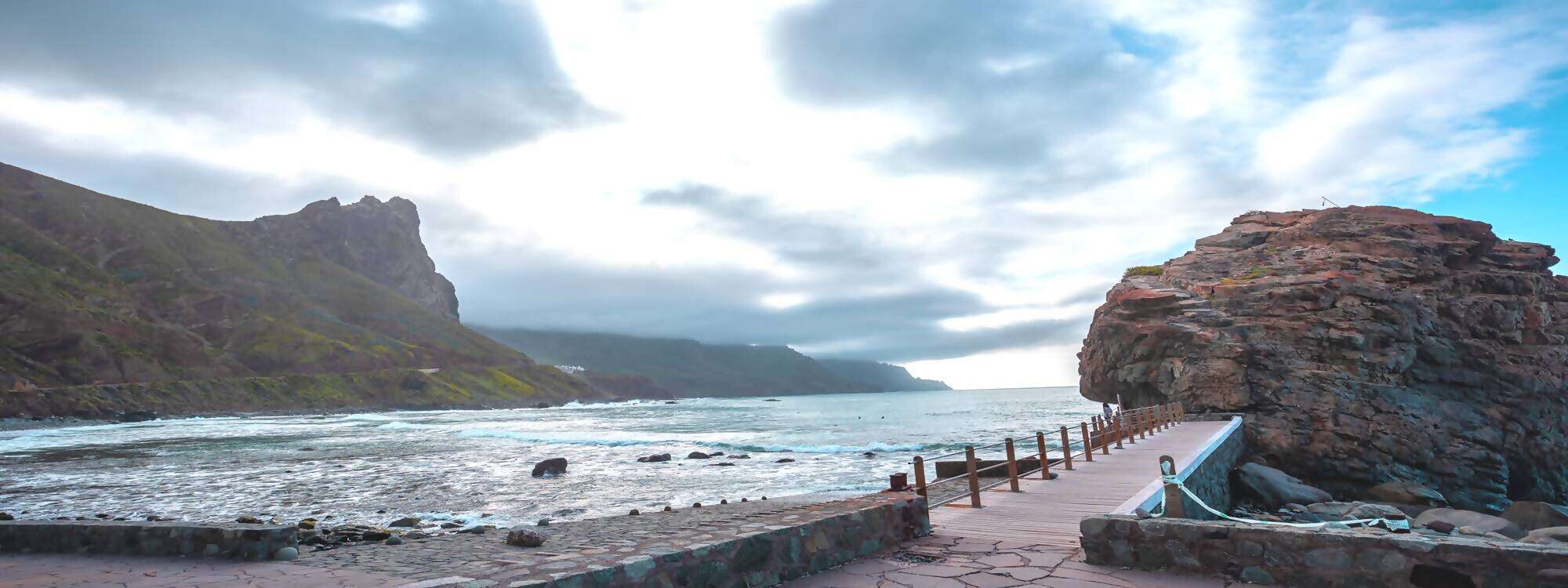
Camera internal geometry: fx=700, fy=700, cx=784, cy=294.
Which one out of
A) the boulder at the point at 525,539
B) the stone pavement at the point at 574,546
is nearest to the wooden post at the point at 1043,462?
the stone pavement at the point at 574,546

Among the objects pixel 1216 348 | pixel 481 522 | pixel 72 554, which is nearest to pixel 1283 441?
pixel 1216 348

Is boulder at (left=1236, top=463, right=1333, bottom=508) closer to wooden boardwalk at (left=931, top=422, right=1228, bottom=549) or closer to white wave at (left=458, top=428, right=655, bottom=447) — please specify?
wooden boardwalk at (left=931, top=422, right=1228, bottom=549)

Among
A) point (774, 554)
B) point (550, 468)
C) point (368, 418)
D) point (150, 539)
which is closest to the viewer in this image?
point (774, 554)

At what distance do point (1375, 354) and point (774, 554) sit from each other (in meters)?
29.4

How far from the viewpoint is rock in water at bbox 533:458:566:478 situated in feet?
88.3

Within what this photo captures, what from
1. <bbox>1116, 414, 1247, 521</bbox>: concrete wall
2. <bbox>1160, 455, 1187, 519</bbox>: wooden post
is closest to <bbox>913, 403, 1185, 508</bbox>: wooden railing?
<bbox>1116, 414, 1247, 521</bbox>: concrete wall

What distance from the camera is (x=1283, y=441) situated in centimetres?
2388

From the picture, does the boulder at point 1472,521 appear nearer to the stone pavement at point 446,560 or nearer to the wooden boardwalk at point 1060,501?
the wooden boardwalk at point 1060,501

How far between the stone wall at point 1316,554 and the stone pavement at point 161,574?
6.62 m

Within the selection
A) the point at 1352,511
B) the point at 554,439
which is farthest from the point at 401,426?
the point at 1352,511

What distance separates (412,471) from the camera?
27.7 metres

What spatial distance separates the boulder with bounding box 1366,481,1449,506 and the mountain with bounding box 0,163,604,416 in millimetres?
95245

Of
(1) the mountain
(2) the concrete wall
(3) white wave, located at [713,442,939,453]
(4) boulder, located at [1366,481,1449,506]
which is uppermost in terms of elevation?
(1) the mountain

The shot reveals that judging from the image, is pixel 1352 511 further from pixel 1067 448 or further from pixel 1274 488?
pixel 1067 448
